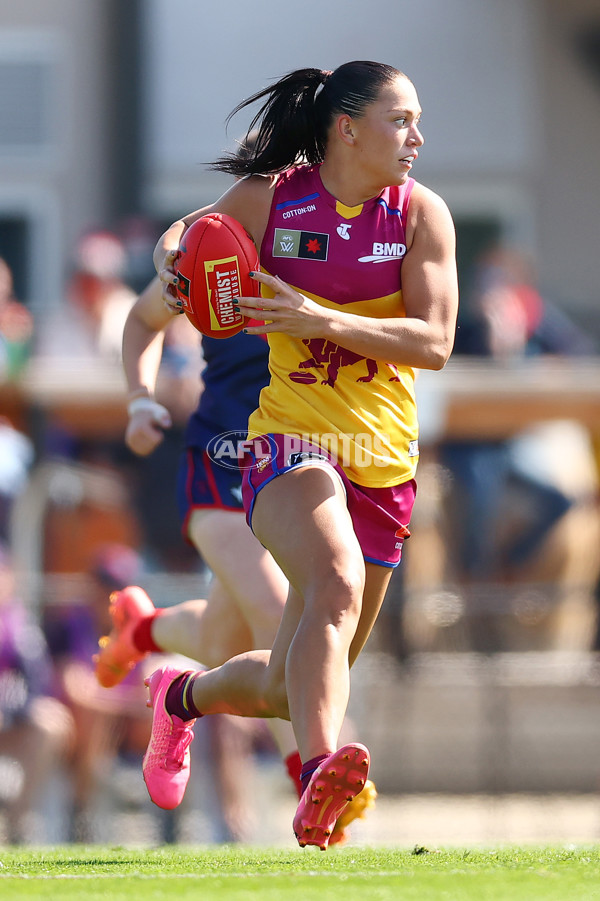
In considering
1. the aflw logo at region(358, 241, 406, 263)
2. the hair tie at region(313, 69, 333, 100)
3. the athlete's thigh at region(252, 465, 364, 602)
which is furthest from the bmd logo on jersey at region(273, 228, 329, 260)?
the athlete's thigh at region(252, 465, 364, 602)

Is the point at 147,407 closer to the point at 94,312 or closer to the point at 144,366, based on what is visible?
the point at 144,366

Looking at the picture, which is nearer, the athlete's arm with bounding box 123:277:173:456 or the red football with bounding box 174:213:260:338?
the red football with bounding box 174:213:260:338

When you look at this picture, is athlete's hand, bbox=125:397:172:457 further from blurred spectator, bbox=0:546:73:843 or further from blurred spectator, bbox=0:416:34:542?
blurred spectator, bbox=0:416:34:542

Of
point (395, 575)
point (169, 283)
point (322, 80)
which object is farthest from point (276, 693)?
point (395, 575)

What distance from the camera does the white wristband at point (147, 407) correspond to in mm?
5055

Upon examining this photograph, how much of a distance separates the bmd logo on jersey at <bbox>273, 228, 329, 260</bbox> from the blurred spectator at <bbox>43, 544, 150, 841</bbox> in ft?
15.4

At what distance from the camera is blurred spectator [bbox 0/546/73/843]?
8.26 meters

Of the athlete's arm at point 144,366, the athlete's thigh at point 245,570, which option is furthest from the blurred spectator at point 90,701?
the athlete's arm at point 144,366

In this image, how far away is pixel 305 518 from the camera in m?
4.05

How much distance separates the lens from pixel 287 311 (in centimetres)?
405

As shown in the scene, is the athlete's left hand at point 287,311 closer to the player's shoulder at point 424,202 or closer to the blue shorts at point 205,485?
the player's shoulder at point 424,202

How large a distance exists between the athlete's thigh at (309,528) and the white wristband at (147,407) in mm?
968

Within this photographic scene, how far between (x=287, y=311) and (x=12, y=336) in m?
5.99

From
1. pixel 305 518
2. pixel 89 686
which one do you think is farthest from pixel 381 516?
pixel 89 686
